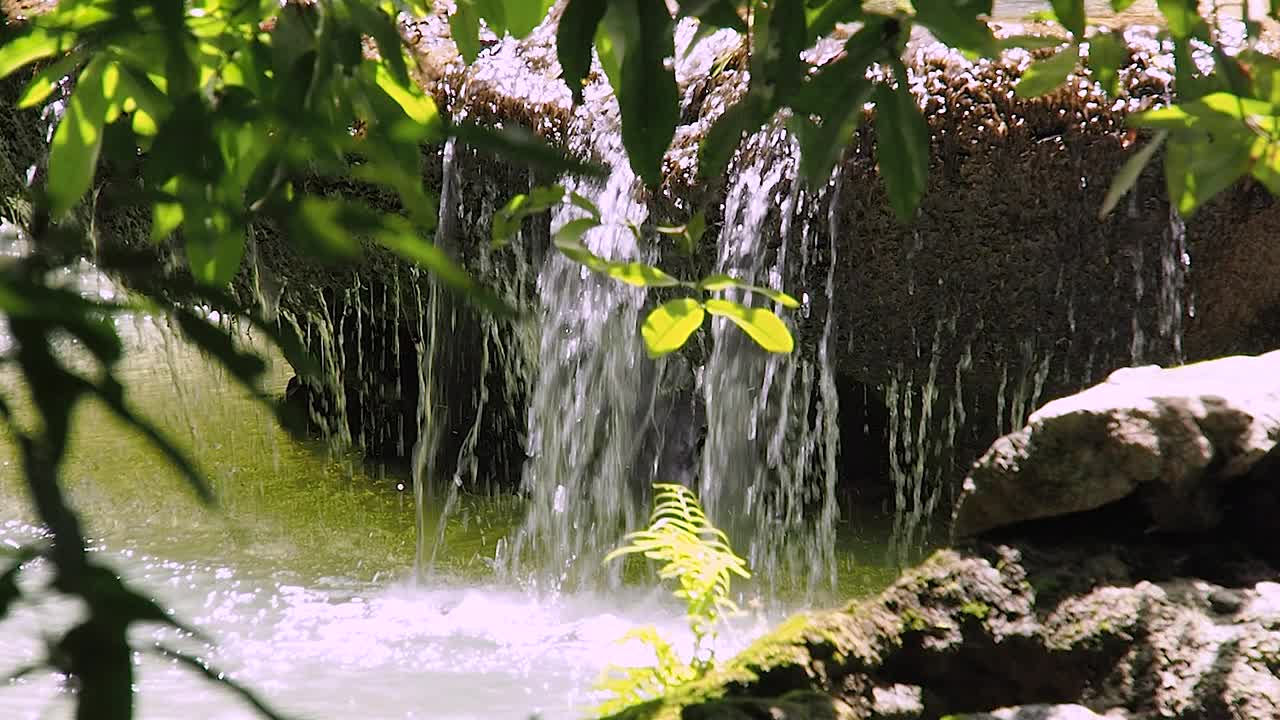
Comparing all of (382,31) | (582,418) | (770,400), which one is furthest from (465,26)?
(582,418)

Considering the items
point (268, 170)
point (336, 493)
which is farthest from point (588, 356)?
point (268, 170)

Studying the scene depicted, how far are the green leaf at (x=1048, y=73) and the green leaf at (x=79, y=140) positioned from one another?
0.94 m

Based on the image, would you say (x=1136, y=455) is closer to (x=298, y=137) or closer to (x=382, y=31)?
(x=382, y=31)

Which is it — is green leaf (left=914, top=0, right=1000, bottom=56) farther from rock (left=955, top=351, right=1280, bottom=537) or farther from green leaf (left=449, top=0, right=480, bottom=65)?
rock (left=955, top=351, right=1280, bottom=537)

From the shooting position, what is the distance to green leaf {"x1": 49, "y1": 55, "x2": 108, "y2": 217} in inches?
28.3

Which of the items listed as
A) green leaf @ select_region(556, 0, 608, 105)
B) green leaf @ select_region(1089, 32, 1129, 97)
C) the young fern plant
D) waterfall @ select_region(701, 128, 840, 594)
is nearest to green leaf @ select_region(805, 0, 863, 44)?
green leaf @ select_region(556, 0, 608, 105)

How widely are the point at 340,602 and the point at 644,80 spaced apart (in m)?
4.93

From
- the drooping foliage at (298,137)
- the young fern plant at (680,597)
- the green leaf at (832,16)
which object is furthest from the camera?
the young fern plant at (680,597)

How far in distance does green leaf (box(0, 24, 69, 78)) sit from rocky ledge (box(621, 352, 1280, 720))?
4.64 ft

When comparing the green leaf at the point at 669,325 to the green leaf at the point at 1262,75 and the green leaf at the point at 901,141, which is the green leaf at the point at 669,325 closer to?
the green leaf at the point at 901,141

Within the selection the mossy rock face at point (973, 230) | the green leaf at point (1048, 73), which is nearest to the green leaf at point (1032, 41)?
the green leaf at point (1048, 73)

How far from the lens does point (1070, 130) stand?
4969 millimetres

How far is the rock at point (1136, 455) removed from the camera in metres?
2.26

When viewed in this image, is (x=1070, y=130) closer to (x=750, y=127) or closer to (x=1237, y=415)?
(x=1237, y=415)
